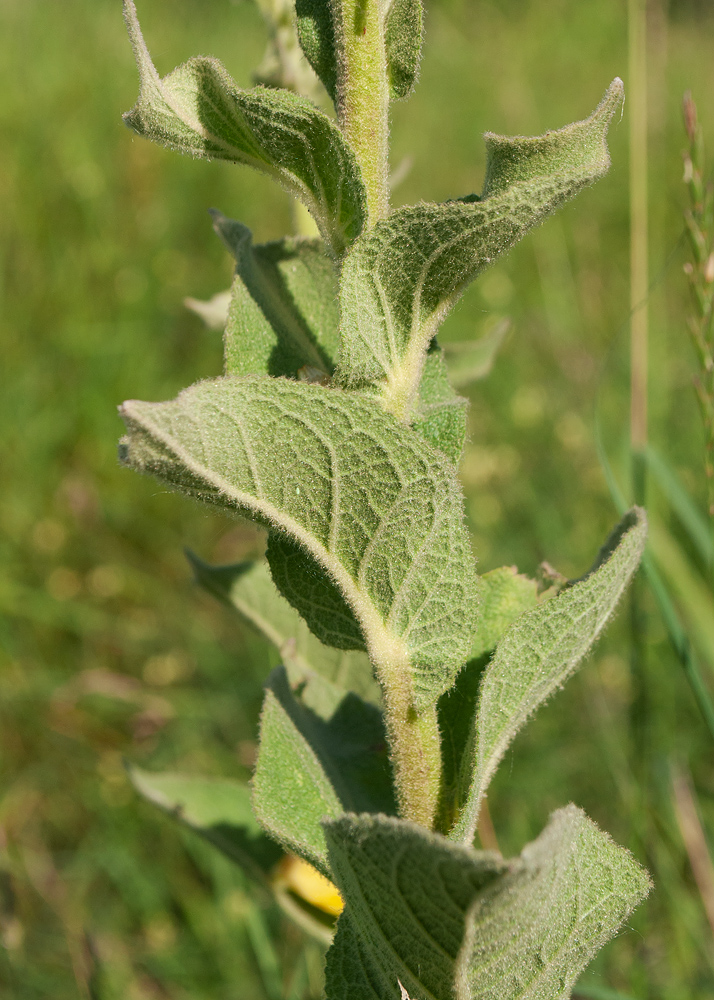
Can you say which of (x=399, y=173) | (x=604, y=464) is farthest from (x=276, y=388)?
(x=399, y=173)

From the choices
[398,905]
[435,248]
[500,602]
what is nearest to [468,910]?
[398,905]

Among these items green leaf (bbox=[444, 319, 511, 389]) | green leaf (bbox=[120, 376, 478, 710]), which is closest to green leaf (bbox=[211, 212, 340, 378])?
green leaf (bbox=[120, 376, 478, 710])

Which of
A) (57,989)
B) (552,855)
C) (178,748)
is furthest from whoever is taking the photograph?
(178,748)

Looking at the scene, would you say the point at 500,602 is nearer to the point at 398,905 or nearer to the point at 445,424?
the point at 445,424

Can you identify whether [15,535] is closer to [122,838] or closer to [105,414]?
[105,414]

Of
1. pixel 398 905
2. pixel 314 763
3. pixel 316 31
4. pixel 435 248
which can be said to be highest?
pixel 316 31
